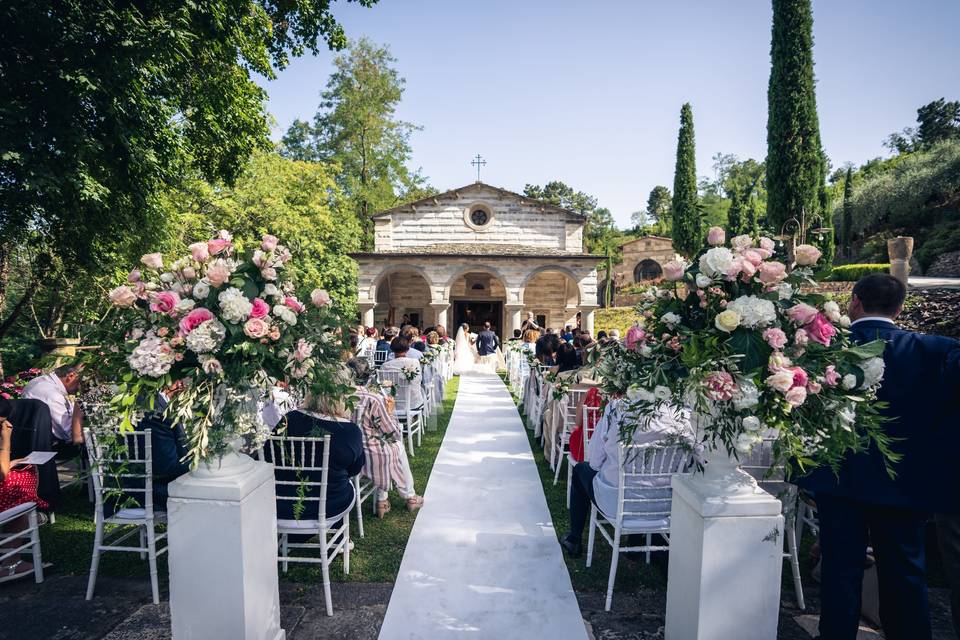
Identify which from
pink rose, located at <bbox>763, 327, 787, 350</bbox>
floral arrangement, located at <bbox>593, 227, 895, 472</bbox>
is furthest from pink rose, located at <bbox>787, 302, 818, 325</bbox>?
pink rose, located at <bbox>763, 327, 787, 350</bbox>

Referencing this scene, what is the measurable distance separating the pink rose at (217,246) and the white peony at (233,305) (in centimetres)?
38

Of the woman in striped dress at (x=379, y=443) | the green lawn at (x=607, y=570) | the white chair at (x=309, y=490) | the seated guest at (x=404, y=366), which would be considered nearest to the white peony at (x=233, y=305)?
the white chair at (x=309, y=490)

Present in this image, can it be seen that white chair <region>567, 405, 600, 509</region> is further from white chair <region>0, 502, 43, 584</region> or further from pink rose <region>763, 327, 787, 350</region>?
white chair <region>0, 502, 43, 584</region>

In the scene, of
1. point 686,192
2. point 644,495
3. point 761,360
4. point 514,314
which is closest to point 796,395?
point 761,360

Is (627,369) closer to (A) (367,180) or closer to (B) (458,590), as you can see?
(B) (458,590)

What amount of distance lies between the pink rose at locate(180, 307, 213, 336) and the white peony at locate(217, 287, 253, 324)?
0.27 ft

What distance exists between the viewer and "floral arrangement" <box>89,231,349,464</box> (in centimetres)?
243

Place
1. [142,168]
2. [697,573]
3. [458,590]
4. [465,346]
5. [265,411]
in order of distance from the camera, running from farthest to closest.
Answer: [465,346]
[142,168]
[265,411]
[458,590]
[697,573]

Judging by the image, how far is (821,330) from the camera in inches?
86.7

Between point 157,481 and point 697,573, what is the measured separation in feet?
12.8

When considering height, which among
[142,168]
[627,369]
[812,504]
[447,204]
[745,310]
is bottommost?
[812,504]

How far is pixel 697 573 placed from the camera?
2.38 metres

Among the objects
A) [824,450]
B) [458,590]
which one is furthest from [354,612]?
[824,450]

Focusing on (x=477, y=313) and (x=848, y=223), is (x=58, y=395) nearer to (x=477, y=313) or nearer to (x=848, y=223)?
(x=477, y=313)
